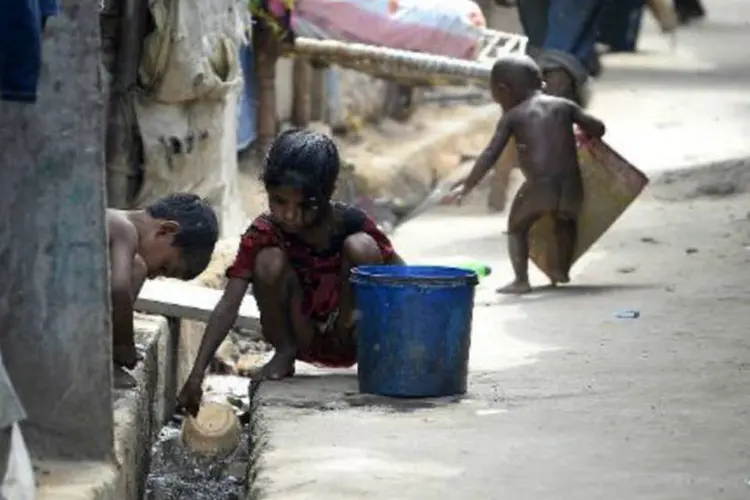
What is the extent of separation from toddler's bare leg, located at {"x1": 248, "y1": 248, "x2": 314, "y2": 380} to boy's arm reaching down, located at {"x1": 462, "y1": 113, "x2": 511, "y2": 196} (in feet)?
6.99

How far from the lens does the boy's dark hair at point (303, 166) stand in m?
5.38

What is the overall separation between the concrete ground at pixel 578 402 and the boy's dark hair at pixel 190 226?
47cm

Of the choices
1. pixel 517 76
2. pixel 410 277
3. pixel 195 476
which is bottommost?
pixel 195 476

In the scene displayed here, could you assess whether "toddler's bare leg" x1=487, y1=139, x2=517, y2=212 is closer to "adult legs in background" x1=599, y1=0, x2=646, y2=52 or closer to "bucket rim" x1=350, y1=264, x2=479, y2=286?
"adult legs in background" x1=599, y1=0, x2=646, y2=52

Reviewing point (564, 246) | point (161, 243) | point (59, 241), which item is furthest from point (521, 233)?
point (59, 241)

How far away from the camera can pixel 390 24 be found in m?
11.7

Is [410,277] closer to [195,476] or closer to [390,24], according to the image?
[195,476]

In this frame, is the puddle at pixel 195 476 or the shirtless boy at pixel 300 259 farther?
the puddle at pixel 195 476

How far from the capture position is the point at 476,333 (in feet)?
22.9

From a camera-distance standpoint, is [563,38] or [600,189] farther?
[563,38]

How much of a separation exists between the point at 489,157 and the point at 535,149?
0.23 meters

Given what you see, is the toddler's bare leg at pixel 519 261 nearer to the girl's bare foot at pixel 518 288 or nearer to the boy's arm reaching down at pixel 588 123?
the girl's bare foot at pixel 518 288

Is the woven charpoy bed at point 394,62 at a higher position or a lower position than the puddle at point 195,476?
higher

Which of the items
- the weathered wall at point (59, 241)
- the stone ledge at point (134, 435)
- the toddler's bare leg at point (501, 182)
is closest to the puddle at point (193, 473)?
the stone ledge at point (134, 435)
